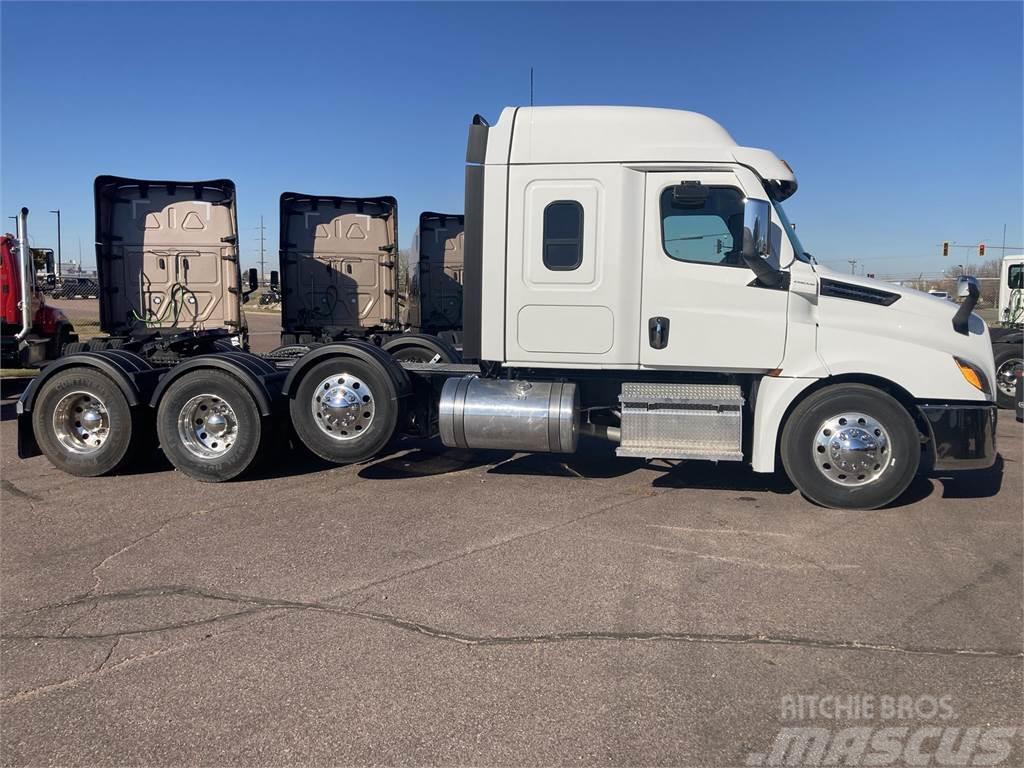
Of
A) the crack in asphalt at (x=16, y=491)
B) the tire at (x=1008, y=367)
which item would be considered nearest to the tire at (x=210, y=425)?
the crack in asphalt at (x=16, y=491)

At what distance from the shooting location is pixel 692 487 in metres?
7.20

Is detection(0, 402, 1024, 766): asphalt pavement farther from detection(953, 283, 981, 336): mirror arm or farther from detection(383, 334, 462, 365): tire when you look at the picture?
detection(383, 334, 462, 365): tire

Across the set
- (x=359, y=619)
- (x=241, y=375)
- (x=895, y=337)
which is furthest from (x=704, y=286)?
(x=241, y=375)

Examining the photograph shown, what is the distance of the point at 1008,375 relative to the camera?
1238 centimetres

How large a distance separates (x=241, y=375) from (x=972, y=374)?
20.0 feet

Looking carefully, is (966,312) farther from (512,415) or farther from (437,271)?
(437,271)

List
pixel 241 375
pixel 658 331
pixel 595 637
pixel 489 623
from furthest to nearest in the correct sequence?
pixel 241 375 < pixel 658 331 < pixel 489 623 < pixel 595 637

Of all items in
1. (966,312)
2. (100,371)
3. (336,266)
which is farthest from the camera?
(336,266)

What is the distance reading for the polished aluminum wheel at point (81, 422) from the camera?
7.44 metres

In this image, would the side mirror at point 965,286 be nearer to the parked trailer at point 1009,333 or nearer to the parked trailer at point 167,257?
the parked trailer at point 1009,333

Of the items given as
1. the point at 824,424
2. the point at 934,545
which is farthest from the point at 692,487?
the point at 934,545

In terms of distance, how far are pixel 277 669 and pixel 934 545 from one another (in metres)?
4.47

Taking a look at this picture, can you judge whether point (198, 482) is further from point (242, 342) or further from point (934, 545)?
point (934, 545)

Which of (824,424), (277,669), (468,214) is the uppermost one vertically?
(468,214)
